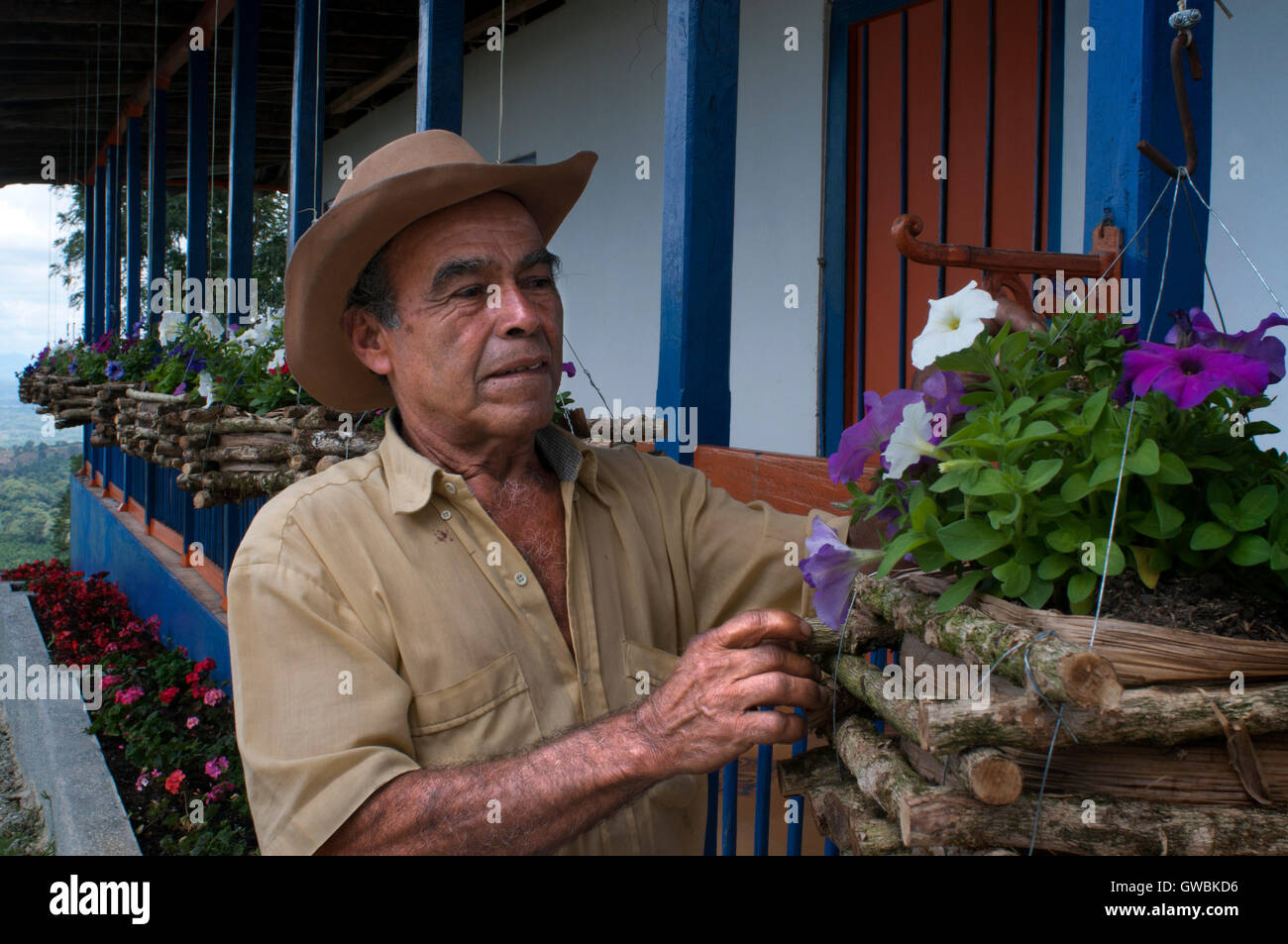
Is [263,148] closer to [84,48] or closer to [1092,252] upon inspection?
[84,48]

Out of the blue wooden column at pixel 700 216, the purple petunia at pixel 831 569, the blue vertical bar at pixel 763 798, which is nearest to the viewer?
the purple petunia at pixel 831 569

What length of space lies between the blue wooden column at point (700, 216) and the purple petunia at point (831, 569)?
1563 mm

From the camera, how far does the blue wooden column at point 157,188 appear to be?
981 centimetres

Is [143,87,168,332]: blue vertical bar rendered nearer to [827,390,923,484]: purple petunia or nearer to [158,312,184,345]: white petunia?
[158,312,184,345]: white petunia

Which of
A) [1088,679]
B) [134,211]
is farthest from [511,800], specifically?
[134,211]

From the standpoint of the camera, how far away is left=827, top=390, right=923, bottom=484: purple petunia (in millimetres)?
1196

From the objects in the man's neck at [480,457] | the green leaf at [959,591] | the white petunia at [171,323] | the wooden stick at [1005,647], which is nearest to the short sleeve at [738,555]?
the man's neck at [480,457]

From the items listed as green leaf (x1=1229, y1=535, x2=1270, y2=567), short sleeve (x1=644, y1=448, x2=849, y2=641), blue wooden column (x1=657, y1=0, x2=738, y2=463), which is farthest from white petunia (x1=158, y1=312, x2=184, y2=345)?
green leaf (x1=1229, y1=535, x2=1270, y2=567)

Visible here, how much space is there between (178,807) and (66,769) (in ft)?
3.05

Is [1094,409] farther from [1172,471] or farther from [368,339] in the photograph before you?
[368,339]

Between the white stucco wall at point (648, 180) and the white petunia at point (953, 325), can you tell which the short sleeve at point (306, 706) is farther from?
the white stucco wall at point (648, 180)

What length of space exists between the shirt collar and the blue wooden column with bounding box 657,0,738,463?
73 centimetres

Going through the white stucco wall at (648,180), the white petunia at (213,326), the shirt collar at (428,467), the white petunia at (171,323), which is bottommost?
the shirt collar at (428,467)

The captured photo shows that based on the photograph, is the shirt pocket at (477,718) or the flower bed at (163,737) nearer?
the shirt pocket at (477,718)
